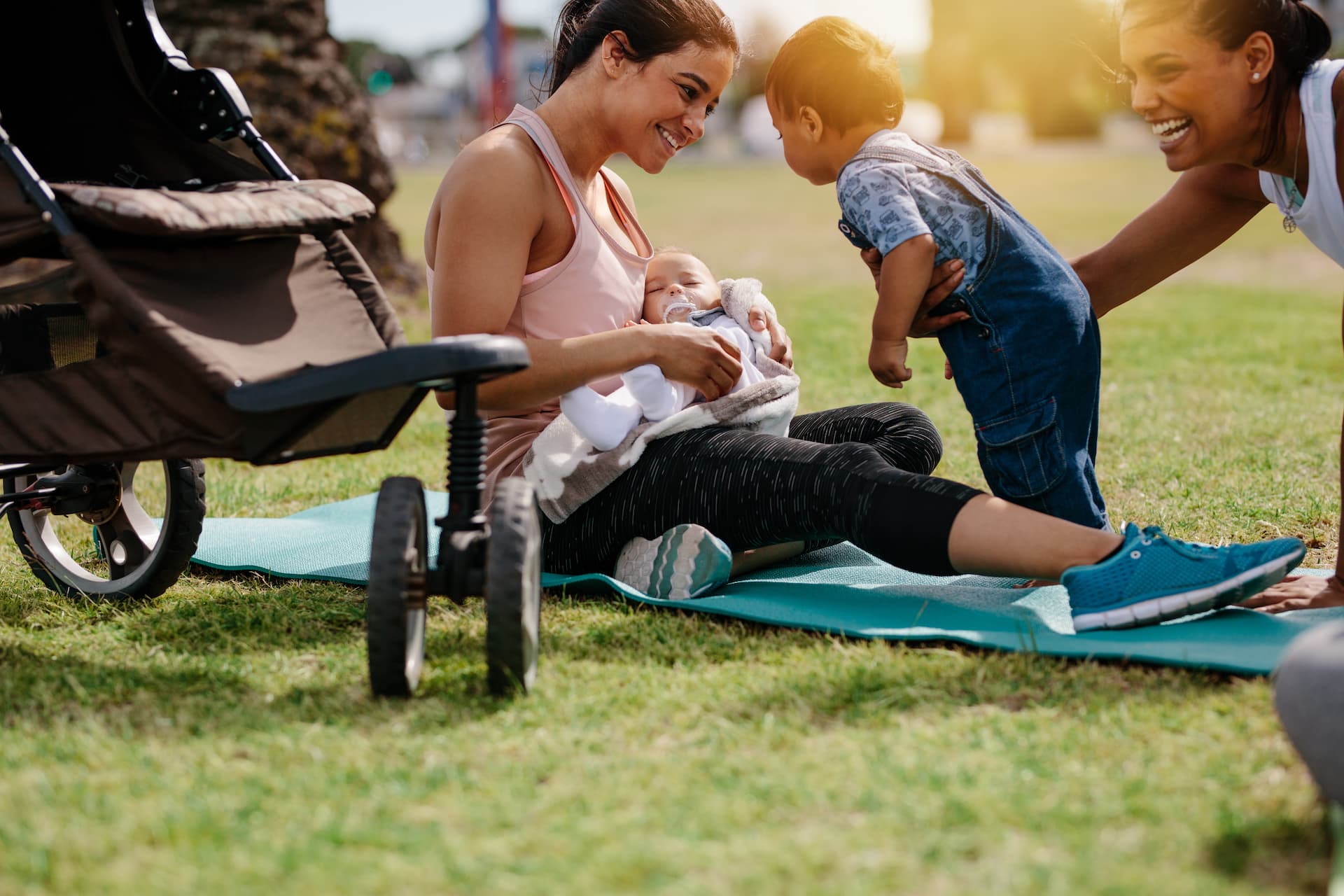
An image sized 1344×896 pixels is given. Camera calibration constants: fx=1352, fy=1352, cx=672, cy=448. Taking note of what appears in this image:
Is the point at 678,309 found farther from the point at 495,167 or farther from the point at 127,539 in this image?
the point at 127,539

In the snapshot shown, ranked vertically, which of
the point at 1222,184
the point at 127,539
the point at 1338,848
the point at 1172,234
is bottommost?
the point at 1338,848

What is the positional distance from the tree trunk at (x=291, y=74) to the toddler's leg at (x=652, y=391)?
5205mm

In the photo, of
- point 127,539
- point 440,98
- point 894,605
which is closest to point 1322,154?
point 894,605

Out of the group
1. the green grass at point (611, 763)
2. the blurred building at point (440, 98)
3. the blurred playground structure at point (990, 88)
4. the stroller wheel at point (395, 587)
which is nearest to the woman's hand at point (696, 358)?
the green grass at point (611, 763)

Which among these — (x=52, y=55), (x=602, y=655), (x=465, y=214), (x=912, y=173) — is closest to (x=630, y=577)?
(x=602, y=655)

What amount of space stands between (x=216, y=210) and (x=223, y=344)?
25 centimetres

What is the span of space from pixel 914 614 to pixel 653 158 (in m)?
1.26

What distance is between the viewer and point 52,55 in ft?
10.4

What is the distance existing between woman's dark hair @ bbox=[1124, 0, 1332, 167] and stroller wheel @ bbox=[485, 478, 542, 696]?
1704 mm

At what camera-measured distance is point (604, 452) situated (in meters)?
3.11

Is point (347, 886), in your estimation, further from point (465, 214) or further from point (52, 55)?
point (52, 55)

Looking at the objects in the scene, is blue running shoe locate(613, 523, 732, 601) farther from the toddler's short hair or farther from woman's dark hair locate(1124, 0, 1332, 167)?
woman's dark hair locate(1124, 0, 1332, 167)

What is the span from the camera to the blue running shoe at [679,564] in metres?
3.00

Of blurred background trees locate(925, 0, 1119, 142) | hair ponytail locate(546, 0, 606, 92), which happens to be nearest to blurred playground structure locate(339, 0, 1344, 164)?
blurred background trees locate(925, 0, 1119, 142)
